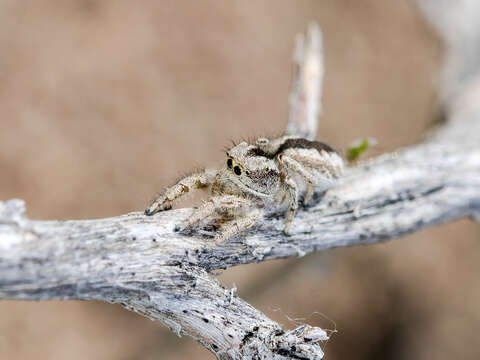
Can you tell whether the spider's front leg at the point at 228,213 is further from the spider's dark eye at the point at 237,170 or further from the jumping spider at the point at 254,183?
the spider's dark eye at the point at 237,170

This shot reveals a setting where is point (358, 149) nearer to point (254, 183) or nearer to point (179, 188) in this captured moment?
point (254, 183)

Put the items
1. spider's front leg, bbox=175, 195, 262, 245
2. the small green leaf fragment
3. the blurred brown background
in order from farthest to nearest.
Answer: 1. the blurred brown background
2. the small green leaf fragment
3. spider's front leg, bbox=175, 195, 262, 245

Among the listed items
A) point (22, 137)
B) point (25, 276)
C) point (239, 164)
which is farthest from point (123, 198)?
point (25, 276)

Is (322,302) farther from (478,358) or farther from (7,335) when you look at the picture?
(7,335)

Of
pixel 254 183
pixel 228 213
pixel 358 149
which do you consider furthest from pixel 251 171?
pixel 358 149

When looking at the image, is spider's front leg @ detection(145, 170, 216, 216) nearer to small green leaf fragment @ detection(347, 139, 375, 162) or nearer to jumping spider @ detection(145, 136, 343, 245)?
jumping spider @ detection(145, 136, 343, 245)

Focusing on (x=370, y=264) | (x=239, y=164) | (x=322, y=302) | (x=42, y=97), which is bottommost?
(x=239, y=164)

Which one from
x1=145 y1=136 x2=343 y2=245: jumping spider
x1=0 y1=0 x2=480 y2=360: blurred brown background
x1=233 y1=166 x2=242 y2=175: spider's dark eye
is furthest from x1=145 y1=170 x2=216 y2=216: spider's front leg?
x1=0 y1=0 x2=480 y2=360: blurred brown background

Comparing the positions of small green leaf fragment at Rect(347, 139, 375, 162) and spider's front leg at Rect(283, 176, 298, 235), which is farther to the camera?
small green leaf fragment at Rect(347, 139, 375, 162)
